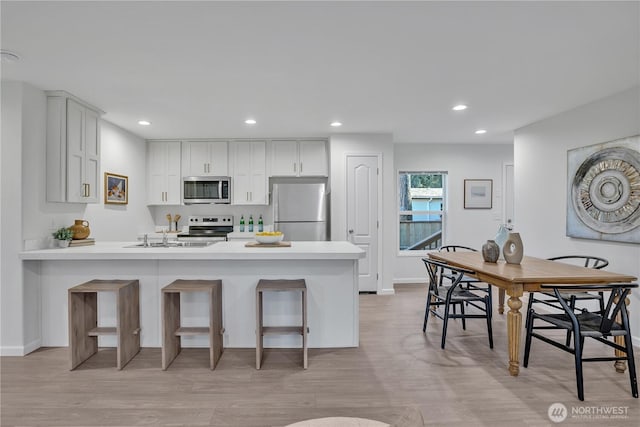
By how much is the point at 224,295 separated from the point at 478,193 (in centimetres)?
471

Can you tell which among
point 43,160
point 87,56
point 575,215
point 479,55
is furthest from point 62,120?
point 575,215

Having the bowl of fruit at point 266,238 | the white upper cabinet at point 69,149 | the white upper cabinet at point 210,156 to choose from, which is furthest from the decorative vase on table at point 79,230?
the white upper cabinet at point 210,156

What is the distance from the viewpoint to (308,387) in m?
2.36

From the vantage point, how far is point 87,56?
8.04 ft

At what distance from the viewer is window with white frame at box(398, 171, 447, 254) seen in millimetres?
5980

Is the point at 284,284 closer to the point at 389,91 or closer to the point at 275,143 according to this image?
the point at 389,91

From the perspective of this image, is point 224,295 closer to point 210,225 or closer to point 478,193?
point 210,225

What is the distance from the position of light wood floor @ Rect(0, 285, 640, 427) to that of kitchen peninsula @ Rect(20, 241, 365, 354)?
134 mm

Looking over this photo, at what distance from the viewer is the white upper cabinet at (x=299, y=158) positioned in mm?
5211

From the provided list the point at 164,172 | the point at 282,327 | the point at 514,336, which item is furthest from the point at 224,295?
the point at 164,172

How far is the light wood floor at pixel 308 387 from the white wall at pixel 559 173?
999 millimetres

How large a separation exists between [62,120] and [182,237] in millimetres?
2341

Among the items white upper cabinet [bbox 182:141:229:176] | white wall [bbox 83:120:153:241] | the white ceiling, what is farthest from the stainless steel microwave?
the white ceiling

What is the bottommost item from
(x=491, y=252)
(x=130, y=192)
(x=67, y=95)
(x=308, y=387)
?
(x=308, y=387)
